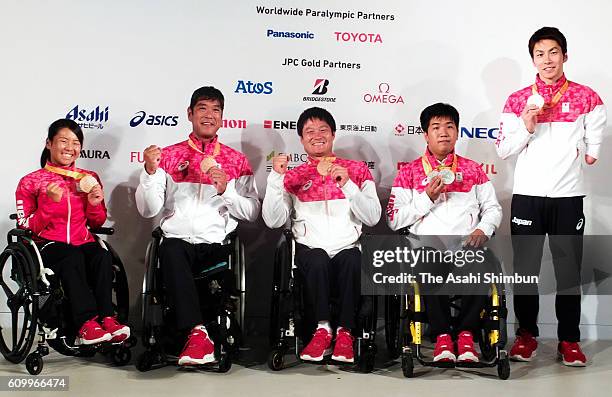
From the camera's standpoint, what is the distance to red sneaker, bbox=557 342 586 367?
405 centimetres

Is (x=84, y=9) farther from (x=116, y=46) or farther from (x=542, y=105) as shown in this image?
(x=542, y=105)

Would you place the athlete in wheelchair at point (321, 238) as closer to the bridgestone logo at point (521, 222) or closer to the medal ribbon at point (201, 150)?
the medal ribbon at point (201, 150)

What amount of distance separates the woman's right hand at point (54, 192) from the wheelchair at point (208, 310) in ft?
1.74

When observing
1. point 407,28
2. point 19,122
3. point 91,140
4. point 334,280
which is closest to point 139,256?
point 91,140

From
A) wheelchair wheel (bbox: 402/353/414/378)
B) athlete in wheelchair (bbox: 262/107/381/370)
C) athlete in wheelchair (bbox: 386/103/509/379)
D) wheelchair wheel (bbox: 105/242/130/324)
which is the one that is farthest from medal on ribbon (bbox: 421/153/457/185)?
wheelchair wheel (bbox: 105/242/130/324)

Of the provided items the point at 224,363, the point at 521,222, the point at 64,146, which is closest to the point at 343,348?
the point at 224,363

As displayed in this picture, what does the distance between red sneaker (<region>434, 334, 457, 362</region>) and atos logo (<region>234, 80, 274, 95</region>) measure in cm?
187

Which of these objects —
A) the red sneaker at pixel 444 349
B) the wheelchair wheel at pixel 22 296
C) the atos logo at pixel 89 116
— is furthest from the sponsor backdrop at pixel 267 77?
the red sneaker at pixel 444 349

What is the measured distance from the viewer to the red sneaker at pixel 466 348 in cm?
368

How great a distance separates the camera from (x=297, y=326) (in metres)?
3.89

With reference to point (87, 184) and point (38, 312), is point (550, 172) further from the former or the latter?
point (38, 312)

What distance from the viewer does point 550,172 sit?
420cm

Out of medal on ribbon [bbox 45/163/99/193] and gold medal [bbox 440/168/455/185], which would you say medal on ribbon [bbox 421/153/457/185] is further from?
medal on ribbon [bbox 45/163/99/193]

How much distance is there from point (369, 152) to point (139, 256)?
1.55 meters
